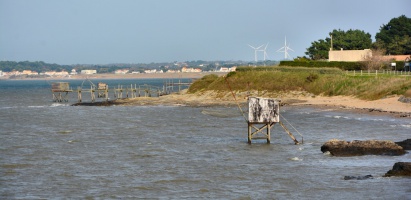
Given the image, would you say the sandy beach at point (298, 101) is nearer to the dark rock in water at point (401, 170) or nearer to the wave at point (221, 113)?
the wave at point (221, 113)

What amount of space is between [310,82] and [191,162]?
5260 cm

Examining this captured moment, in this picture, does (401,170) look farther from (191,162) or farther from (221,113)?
(221,113)

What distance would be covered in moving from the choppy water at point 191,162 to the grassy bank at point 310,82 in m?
14.5

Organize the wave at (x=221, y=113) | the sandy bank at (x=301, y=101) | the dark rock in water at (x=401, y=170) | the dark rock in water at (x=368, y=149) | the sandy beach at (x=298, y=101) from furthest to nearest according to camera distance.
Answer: the wave at (x=221, y=113)
the sandy beach at (x=298, y=101)
the sandy bank at (x=301, y=101)
the dark rock in water at (x=368, y=149)
the dark rock in water at (x=401, y=170)

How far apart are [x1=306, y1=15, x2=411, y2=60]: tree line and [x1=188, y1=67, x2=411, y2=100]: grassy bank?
31.2 meters

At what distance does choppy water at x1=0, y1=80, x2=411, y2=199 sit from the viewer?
82.9ft

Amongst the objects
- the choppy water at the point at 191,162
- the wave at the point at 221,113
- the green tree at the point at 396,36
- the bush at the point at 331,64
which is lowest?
the wave at the point at 221,113

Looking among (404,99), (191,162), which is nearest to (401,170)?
(191,162)

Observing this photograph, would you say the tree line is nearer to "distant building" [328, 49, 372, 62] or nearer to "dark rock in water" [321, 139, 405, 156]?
"distant building" [328, 49, 372, 62]

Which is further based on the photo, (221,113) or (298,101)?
(298,101)

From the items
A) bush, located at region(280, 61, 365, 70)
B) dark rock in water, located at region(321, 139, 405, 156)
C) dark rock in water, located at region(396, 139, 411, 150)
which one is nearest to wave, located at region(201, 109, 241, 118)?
dark rock in water, located at region(396, 139, 411, 150)

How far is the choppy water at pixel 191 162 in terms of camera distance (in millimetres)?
25281

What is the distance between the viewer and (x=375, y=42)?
5418 inches

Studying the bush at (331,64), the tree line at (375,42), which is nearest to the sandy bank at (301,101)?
the bush at (331,64)
